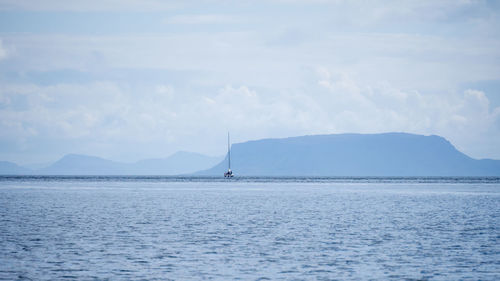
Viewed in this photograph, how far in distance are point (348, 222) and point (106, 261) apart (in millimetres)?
27745

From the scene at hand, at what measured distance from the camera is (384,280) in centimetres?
2728

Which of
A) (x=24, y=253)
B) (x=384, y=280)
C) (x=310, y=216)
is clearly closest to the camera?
(x=384, y=280)

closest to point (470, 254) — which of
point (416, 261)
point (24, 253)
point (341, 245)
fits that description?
point (416, 261)

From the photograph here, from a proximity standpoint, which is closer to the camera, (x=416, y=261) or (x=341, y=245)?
(x=416, y=261)

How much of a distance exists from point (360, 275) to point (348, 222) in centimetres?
2623

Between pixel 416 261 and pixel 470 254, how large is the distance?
13.8 feet

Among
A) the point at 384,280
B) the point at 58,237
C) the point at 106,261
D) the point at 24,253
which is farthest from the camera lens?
the point at 58,237

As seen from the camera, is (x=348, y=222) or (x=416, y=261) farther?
(x=348, y=222)

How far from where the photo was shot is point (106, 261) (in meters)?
31.7

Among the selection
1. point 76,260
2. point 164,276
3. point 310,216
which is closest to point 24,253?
point 76,260

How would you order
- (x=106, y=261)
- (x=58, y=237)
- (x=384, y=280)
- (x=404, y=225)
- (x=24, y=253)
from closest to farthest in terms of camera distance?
(x=384, y=280)
(x=106, y=261)
(x=24, y=253)
(x=58, y=237)
(x=404, y=225)

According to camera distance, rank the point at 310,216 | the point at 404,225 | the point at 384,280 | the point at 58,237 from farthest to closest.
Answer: the point at 310,216 < the point at 404,225 < the point at 58,237 < the point at 384,280

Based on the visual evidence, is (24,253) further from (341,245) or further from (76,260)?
(341,245)

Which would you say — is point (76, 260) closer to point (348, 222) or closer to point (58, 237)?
point (58, 237)
